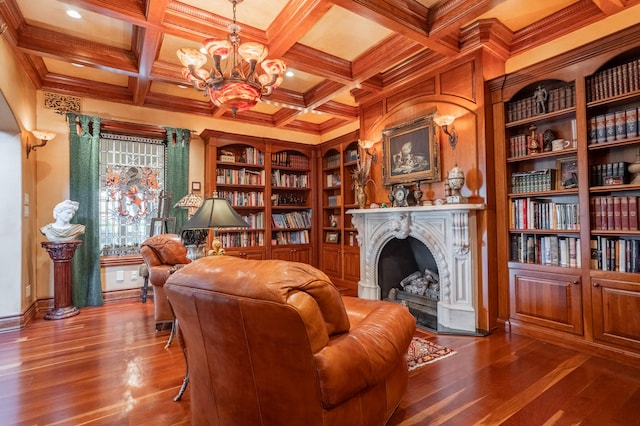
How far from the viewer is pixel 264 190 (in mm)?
5711

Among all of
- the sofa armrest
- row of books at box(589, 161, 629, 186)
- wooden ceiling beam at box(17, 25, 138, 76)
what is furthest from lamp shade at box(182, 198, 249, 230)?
row of books at box(589, 161, 629, 186)

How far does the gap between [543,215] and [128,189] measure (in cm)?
523

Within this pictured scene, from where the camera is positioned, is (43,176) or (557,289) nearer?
(557,289)

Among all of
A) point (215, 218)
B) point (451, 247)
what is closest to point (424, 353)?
point (451, 247)

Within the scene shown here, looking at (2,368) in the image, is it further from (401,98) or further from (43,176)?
(401,98)

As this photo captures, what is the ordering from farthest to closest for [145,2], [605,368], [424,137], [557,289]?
[424,137]
[557,289]
[145,2]
[605,368]

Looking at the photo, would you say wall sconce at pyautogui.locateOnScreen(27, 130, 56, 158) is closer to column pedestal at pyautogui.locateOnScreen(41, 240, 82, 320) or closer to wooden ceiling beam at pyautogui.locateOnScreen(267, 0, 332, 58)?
column pedestal at pyautogui.locateOnScreen(41, 240, 82, 320)

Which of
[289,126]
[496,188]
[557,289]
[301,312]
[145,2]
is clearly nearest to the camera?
[301,312]

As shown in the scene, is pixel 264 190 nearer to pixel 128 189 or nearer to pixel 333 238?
pixel 333 238

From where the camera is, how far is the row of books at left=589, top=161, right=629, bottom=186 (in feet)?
8.71

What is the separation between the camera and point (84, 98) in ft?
14.8

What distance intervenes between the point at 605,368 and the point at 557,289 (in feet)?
2.24

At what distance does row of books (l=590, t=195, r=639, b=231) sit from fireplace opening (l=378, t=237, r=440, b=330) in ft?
5.47

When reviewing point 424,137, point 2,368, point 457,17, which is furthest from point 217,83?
point 2,368
